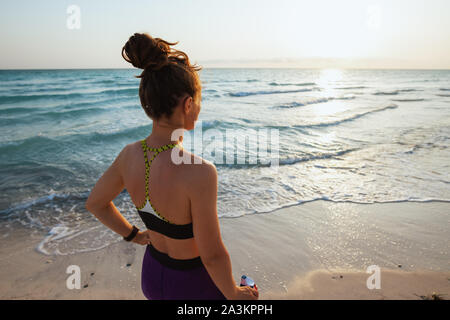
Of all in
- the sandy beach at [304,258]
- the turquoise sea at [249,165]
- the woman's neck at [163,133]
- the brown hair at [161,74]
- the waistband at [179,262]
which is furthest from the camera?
the turquoise sea at [249,165]

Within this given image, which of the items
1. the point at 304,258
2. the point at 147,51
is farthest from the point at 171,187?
the point at 304,258

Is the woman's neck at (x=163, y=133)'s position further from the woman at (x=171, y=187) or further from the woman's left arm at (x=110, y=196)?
the woman's left arm at (x=110, y=196)

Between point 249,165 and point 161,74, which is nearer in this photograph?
point 161,74

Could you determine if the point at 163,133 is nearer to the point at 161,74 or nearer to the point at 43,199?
the point at 161,74

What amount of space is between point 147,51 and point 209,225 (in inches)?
29.8

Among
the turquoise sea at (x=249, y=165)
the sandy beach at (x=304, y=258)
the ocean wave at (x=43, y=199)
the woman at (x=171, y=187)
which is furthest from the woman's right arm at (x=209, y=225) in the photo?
the ocean wave at (x=43, y=199)

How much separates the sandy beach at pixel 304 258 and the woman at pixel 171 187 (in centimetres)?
202

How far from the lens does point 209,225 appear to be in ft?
3.78

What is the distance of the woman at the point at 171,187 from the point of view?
112cm

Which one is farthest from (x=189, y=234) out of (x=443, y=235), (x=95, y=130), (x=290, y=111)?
(x=290, y=111)

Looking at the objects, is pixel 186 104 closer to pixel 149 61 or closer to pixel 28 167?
pixel 149 61

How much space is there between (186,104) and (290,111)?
17.1 m

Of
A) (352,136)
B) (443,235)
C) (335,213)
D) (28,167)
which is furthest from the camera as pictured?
(352,136)

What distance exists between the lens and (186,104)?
1.17 metres
